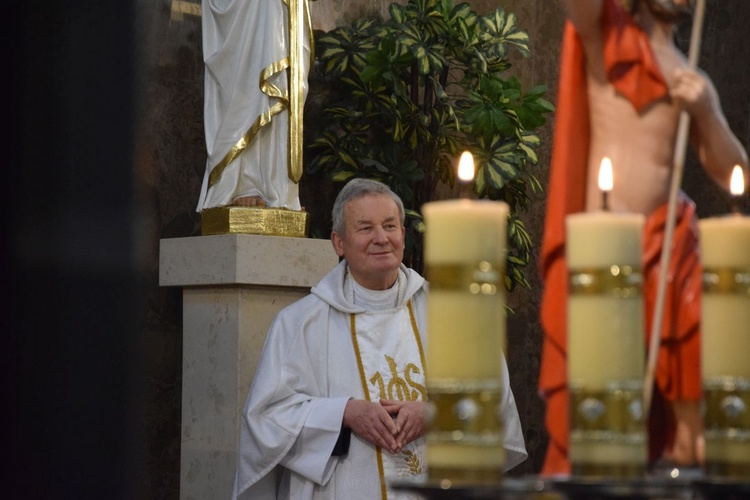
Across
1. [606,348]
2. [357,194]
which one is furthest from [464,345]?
[357,194]

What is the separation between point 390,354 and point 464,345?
3512mm

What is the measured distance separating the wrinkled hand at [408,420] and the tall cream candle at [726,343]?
9.56 ft

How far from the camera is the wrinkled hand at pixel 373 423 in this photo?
14.1ft

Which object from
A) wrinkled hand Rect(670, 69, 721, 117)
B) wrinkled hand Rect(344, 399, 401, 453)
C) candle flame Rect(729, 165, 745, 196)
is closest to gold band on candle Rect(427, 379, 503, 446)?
candle flame Rect(729, 165, 745, 196)

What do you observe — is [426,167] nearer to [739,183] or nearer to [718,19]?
[718,19]

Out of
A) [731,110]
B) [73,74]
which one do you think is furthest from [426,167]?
[73,74]

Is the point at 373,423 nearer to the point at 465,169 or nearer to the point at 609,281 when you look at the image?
the point at 465,169

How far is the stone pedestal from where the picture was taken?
5.65 m

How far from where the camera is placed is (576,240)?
53.8 inches

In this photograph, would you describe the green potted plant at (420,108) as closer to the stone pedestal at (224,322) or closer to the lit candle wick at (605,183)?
the stone pedestal at (224,322)

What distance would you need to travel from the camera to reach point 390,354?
4801 mm

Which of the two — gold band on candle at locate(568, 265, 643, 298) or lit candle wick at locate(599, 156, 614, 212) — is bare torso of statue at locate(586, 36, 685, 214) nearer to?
lit candle wick at locate(599, 156, 614, 212)

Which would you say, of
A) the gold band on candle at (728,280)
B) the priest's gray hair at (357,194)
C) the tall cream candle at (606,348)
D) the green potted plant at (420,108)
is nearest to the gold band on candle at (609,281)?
the tall cream candle at (606,348)

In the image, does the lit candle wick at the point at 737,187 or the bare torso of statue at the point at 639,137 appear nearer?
the lit candle wick at the point at 737,187
